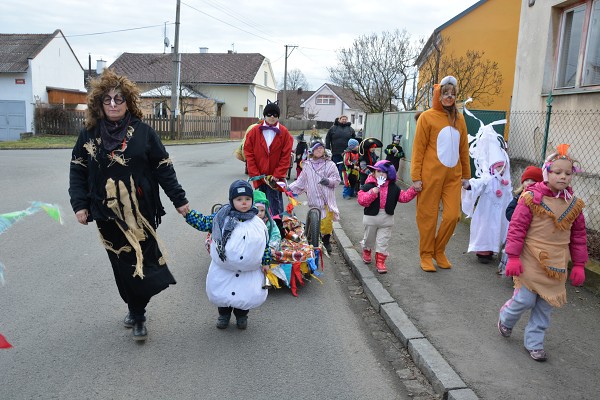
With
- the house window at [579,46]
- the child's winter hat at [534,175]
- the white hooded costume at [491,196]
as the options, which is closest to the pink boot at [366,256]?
the white hooded costume at [491,196]

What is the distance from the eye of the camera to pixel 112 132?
4113 millimetres

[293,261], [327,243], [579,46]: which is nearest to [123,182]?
[293,261]

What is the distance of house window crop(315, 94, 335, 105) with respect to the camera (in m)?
84.4

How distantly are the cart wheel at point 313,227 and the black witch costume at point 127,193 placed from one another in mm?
2673

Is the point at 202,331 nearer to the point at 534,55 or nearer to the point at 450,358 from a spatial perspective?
the point at 450,358

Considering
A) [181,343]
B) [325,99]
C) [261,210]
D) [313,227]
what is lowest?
[181,343]

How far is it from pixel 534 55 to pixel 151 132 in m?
7.28

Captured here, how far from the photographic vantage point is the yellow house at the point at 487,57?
1385 cm

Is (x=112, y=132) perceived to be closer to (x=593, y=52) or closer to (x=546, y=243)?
(x=546, y=243)

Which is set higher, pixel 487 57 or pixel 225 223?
pixel 487 57

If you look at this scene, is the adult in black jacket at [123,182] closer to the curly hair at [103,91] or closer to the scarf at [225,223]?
the curly hair at [103,91]

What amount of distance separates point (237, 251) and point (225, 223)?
260 mm

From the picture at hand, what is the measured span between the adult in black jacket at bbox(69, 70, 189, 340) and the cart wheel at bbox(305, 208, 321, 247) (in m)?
2.69

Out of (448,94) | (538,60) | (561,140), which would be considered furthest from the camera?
(538,60)
